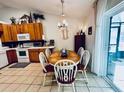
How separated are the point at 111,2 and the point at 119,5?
0.50 m

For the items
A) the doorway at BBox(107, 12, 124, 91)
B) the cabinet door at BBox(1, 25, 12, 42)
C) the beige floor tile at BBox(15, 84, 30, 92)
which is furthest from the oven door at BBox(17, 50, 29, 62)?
the doorway at BBox(107, 12, 124, 91)

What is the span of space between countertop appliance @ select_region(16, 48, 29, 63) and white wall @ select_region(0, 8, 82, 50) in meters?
1.42

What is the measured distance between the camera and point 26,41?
5.38 m

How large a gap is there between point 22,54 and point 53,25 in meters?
2.26

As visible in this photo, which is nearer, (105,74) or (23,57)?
(105,74)

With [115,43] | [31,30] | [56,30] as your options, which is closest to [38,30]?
[31,30]

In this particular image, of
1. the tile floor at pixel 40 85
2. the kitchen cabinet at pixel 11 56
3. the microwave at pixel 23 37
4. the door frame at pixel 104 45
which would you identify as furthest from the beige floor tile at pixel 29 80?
the microwave at pixel 23 37

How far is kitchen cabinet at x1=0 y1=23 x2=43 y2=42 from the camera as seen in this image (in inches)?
200

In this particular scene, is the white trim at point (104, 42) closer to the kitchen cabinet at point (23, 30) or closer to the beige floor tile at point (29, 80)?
the beige floor tile at point (29, 80)

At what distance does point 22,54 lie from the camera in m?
5.02

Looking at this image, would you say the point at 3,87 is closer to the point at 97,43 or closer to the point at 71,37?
the point at 97,43

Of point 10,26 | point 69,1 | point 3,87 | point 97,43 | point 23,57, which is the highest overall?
point 69,1

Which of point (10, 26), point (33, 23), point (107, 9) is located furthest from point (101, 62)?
point (10, 26)

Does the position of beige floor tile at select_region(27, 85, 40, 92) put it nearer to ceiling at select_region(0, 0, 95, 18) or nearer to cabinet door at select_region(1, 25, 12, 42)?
ceiling at select_region(0, 0, 95, 18)
